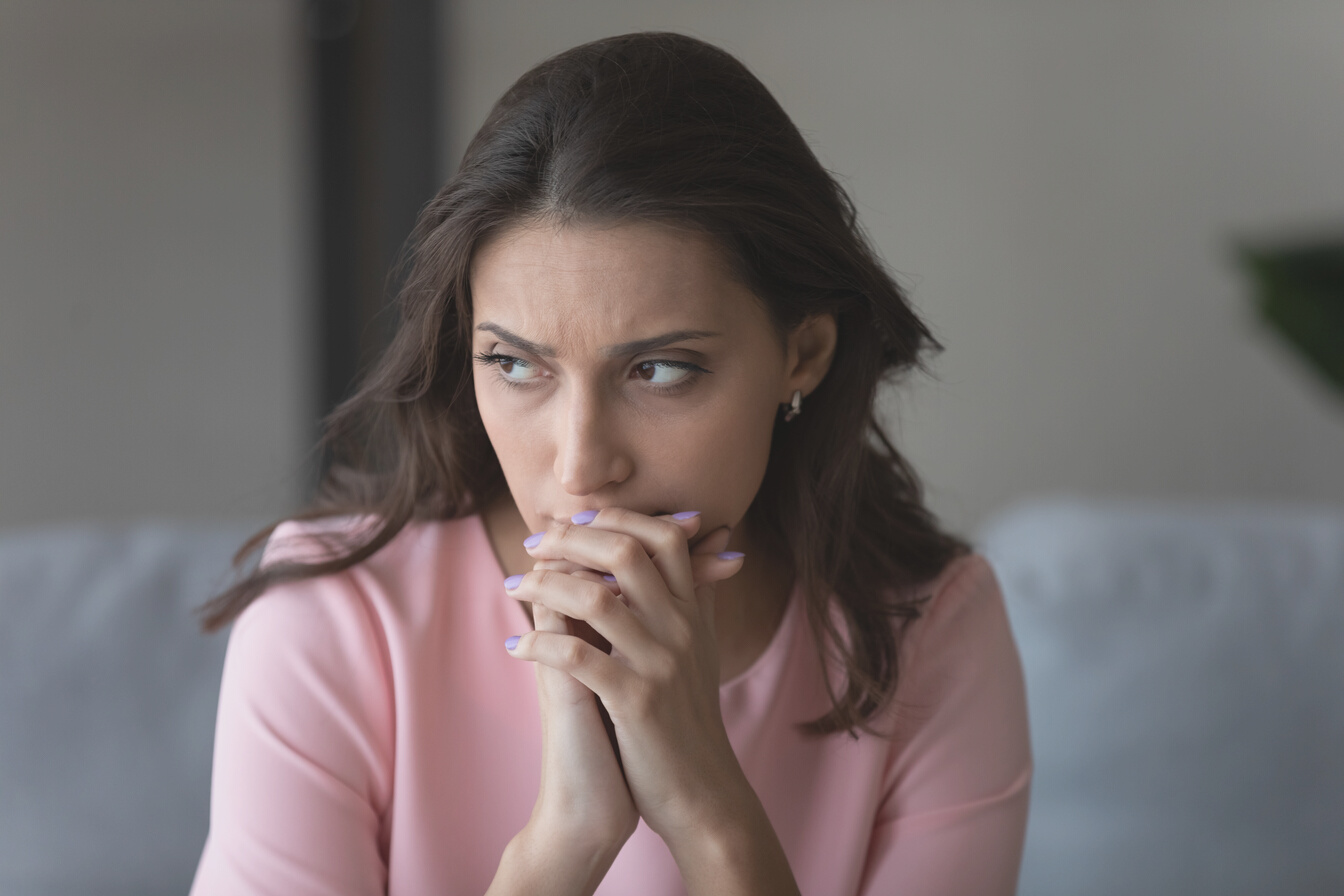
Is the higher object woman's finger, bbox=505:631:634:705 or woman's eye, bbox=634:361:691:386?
woman's eye, bbox=634:361:691:386

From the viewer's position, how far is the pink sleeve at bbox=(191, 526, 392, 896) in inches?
42.3

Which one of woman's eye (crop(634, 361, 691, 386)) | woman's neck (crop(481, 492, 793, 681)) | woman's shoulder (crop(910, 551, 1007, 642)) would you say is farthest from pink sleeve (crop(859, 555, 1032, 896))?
woman's eye (crop(634, 361, 691, 386))

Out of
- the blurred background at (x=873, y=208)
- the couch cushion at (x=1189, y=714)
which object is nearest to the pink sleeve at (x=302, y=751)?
the couch cushion at (x=1189, y=714)

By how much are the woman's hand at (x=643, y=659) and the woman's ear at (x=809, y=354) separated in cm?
21

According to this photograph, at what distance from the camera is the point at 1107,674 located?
5.82 ft

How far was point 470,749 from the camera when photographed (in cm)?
120

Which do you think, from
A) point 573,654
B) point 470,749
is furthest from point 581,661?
point 470,749

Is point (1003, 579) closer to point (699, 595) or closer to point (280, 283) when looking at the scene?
point (699, 595)

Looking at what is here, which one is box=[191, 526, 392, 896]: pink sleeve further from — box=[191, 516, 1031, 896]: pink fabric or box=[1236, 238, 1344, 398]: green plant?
box=[1236, 238, 1344, 398]: green plant

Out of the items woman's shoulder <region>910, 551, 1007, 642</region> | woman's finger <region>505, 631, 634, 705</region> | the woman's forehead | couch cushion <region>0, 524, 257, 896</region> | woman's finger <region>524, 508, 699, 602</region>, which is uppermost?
the woman's forehead

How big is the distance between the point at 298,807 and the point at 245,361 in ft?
6.78

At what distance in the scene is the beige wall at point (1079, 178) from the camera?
2998 mm

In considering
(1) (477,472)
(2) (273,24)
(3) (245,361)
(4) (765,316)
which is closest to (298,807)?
(1) (477,472)

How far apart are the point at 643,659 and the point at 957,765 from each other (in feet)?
1.50
